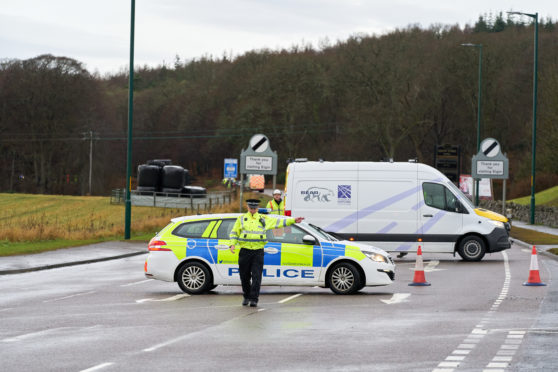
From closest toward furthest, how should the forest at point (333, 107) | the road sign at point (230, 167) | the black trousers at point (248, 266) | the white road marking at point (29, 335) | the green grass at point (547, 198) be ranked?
1. the white road marking at point (29, 335)
2. the black trousers at point (248, 266)
3. the road sign at point (230, 167)
4. the green grass at point (547, 198)
5. the forest at point (333, 107)

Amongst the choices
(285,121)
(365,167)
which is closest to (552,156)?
(285,121)

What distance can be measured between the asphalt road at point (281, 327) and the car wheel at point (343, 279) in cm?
24

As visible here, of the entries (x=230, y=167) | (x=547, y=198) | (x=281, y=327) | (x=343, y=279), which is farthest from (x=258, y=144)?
(x=547, y=198)

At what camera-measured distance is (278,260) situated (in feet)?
60.6

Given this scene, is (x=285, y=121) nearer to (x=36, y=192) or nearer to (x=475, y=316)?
(x=36, y=192)

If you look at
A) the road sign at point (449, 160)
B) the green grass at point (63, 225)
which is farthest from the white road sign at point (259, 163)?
the road sign at point (449, 160)

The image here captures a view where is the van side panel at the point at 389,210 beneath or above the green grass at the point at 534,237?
above

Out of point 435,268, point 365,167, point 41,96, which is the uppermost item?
point 41,96

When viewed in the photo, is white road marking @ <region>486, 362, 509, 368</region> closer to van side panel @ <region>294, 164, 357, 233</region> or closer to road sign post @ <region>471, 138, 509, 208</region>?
van side panel @ <region>294, 164, 357, 233</region>

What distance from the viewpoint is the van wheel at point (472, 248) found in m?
27.6

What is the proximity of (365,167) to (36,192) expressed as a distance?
7052 cm

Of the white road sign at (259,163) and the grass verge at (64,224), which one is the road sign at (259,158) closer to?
the white road sign at (259,163)

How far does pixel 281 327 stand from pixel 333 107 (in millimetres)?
84397

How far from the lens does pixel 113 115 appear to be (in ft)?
320
